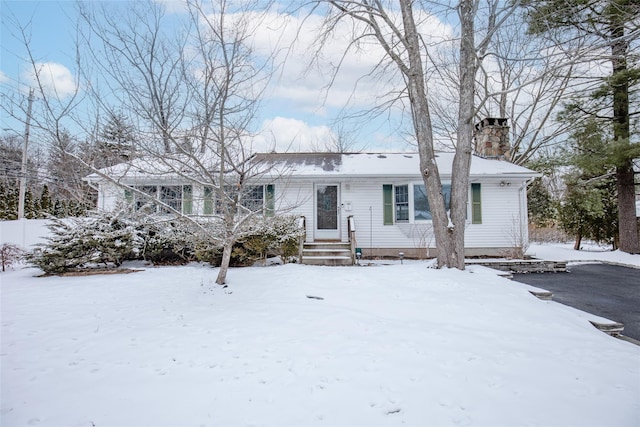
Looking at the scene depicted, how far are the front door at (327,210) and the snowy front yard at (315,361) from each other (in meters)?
5.52

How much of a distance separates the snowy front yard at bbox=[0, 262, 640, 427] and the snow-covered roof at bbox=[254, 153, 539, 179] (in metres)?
5.55

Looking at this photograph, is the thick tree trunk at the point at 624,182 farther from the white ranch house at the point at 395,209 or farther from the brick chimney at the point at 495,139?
the white ranch house at the point at 395,209

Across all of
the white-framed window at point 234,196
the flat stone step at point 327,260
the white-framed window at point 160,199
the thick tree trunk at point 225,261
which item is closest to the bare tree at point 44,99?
the white-framed window at point 160,199

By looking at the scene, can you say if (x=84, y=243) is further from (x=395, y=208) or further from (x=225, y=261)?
(x=395, y=208)

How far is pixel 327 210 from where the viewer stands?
1140cm

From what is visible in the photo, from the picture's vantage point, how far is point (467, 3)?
273 inches

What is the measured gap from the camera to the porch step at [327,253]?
30.3ft

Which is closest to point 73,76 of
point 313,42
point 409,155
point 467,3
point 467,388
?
point 313,42

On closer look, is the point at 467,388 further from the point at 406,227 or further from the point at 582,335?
the point at 406,227

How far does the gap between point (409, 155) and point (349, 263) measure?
20.1 feet

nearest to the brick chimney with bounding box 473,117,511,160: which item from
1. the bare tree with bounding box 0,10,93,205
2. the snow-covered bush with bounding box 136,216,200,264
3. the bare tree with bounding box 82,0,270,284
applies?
the bare tree with bounding box 82,0,270,284

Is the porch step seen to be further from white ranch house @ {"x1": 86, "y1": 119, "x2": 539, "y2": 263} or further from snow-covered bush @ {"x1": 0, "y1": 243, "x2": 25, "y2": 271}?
snow-covered bush @ {"x1": 0, "y1": 243, "x2": 25, "y2": 271}

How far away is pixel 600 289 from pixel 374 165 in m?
7.05

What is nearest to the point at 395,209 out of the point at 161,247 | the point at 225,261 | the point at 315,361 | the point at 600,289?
the point at 600,289
